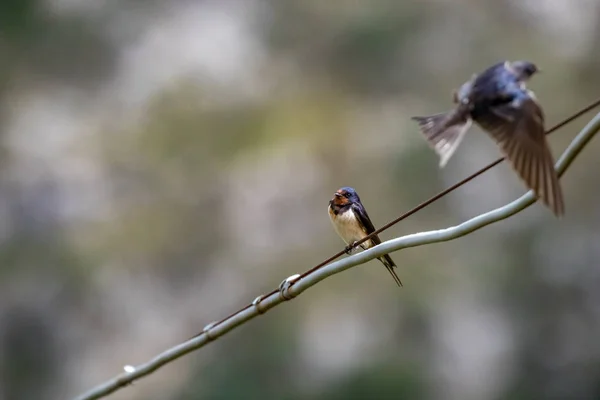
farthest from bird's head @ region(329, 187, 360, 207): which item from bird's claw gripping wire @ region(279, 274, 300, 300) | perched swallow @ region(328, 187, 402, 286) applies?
bird's claw gripping wire @ region(279, 274, 300, 300)

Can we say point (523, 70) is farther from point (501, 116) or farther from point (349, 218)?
point (349, 218)

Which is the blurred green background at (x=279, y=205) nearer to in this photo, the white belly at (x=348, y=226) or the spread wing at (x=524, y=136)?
the white belly at (x=348, y=226)

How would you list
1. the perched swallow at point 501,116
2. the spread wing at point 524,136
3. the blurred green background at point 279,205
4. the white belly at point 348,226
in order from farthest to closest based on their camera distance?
the blurred green background at point 279,205
the white belly at point 348,226
the perched swallow at point 501,116
the spread wing at point 524,136

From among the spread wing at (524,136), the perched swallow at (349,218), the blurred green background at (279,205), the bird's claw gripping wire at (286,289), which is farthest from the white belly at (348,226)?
the blurred green background at (279,205)

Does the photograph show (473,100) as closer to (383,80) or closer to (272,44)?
(383,80)

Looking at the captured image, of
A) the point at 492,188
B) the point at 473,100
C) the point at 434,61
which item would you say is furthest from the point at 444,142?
the point at 434,61

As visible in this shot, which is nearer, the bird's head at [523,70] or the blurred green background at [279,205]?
the bird's head at [523,70]

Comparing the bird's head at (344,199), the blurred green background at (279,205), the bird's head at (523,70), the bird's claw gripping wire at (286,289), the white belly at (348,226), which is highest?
the blurred green background at (279,205)

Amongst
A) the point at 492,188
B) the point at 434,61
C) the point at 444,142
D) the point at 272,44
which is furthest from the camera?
the point at 272,44
